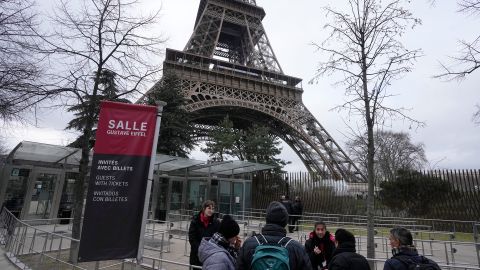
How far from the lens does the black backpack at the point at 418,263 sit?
2.82 meters

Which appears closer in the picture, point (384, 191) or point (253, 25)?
point (384, 191)

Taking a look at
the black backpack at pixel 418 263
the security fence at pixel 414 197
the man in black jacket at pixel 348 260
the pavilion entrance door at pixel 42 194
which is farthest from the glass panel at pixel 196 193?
the black backpack at pixel 418 263

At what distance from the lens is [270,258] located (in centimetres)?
241

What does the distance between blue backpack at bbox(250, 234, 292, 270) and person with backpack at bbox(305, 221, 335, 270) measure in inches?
86.4

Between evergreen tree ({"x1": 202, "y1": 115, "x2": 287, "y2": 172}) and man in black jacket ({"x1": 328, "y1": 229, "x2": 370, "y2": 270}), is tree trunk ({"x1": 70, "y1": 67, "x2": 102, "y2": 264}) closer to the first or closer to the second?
man in black jacket ({"x1": 328, "y1": 229, "x2": 370, "y2": 270})

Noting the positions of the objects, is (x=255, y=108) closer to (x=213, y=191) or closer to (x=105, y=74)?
(x=213, y=191)

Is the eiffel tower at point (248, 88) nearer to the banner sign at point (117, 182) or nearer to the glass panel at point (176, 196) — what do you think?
the glass panel at point (176, 196)

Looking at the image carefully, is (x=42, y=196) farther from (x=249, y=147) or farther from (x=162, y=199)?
(x=249, y=147)

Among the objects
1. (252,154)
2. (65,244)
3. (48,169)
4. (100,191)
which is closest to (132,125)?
(100,191)

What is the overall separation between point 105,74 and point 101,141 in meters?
5.36

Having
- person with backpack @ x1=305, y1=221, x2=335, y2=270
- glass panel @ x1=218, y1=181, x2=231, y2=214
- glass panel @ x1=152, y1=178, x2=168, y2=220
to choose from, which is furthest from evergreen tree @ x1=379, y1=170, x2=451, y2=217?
person with backpack @ x1=305, y1=221, x2=335, y2=270

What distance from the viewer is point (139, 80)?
831 centimetres

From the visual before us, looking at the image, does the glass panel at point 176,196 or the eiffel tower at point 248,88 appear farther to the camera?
the eiffel tower at point 248,88

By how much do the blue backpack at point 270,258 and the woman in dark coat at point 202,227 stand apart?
2.13 metres
